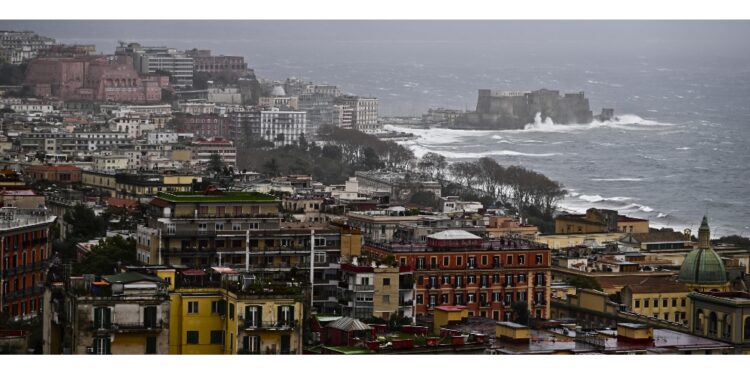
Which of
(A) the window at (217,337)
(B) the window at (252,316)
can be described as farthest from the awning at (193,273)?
(B) the window at (252,316)

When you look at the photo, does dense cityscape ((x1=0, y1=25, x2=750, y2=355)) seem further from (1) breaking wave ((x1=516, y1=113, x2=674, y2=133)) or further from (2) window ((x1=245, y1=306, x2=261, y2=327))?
(1) breaking wave ((x1=516, y1=113, x2=674, y2=133))

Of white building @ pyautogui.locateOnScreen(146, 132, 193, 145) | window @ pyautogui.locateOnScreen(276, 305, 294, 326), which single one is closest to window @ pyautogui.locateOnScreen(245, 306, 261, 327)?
window @ pyautogui.locateOnScreen(276, 305, 294, 326)

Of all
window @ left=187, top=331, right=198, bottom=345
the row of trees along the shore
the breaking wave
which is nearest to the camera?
Answer: window @ left=187, top=331, right=198, bottom=345

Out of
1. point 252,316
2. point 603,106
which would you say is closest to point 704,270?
point 252,316

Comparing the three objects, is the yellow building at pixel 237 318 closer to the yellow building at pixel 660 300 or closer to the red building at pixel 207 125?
the yellow building at pixel 660 300

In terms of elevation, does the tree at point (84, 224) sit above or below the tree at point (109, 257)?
below

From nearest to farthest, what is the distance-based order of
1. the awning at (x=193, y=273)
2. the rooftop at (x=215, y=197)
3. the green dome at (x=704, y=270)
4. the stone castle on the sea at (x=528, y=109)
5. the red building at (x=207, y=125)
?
the awning at (x=193, y=273) → the rooftop at (x=215, y=197) → the green dome at (x=704, y=270) → the red building at (x=207, y=125) → the stone castle on the sea at (x=528, y=109)

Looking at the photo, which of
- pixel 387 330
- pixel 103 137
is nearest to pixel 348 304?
pixel 387 330
